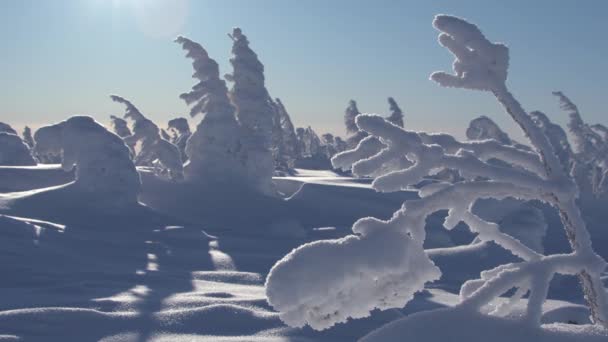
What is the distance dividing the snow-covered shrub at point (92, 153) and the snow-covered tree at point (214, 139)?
17.6 feet

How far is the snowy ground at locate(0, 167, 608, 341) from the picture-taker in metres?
7.93

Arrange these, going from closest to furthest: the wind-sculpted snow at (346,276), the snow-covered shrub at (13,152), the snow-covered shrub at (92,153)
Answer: the wind-sculpted snow at (346,276), the snow-covered shrub at (92,153), the snow-covered shrub at (13,152)

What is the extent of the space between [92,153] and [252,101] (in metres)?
10.1

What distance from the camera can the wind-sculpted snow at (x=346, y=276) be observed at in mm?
2207

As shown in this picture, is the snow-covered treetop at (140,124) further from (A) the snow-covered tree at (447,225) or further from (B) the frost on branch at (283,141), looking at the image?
(A) the snow-covered tree at (447,225)

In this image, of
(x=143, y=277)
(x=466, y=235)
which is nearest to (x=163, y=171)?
(x=466, y=235)

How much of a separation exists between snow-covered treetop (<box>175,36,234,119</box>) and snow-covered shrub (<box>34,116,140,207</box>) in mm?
5894

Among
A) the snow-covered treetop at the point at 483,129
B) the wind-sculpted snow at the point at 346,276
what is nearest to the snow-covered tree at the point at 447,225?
the wind-sculpted snow at the point at 346,276

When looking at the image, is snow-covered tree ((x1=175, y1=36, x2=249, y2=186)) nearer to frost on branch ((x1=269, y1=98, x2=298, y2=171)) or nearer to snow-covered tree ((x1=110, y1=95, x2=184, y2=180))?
snow-covered tree ((x1=110, y1=95, x2=184, y2=180))

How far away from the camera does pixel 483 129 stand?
35094 mm

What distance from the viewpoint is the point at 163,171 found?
27578 millimetres

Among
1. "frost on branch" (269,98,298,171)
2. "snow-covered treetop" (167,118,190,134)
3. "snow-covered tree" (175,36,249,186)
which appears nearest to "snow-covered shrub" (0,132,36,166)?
"snow-covered tree" (175,36,249,186)

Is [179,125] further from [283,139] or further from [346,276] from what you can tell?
[346,276]

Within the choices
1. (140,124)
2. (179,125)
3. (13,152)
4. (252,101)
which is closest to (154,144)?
(140,124)
